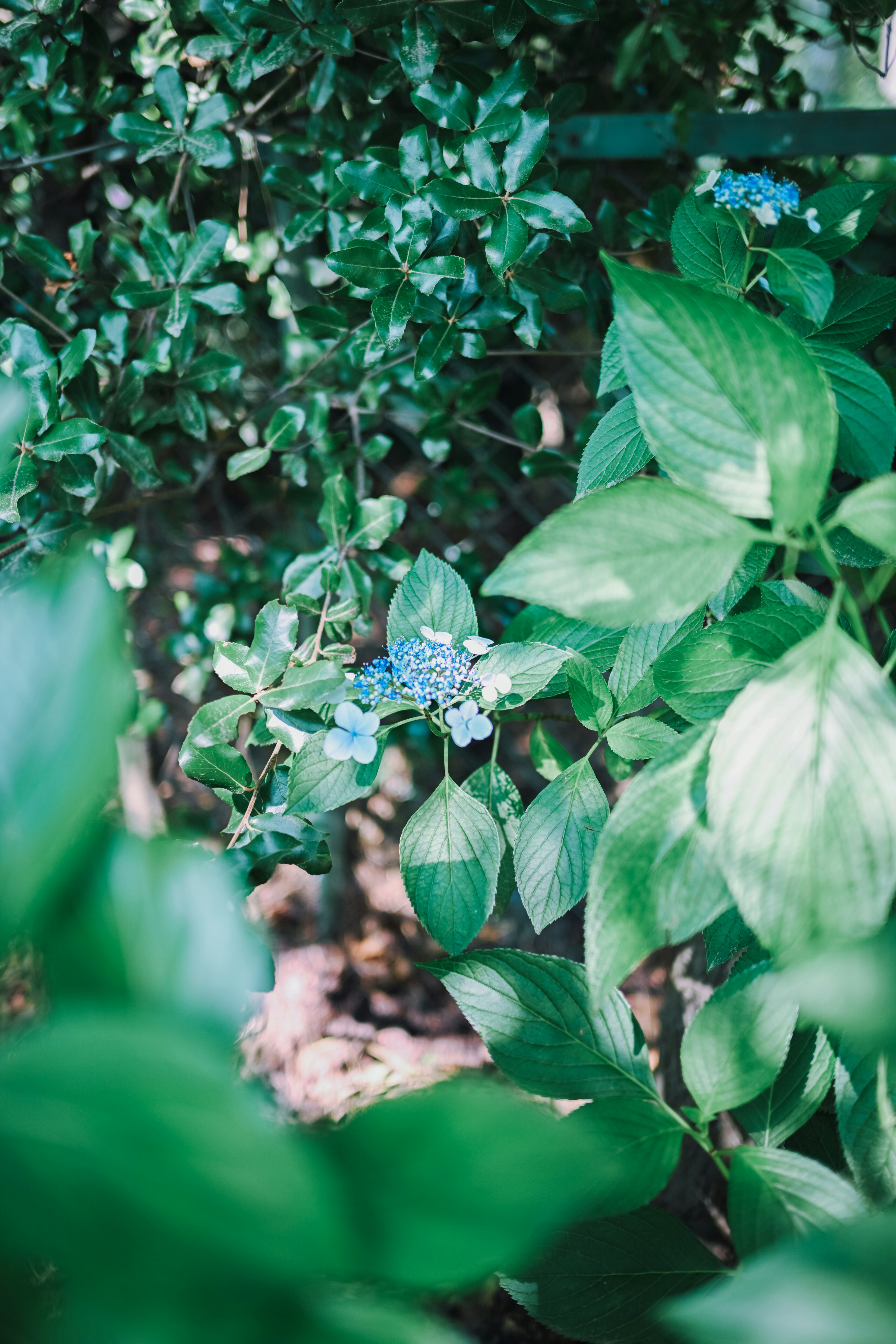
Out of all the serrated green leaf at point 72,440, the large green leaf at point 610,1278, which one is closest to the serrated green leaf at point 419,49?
the serrated green leaf at point 72,440

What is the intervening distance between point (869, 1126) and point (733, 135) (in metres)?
1.24

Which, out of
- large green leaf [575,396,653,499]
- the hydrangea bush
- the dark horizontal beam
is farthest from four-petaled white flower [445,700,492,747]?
the dark horizontal beam

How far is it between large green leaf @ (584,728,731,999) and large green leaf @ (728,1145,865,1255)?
0.19 m

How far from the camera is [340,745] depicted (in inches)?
24.9

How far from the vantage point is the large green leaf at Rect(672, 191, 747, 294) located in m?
0.70

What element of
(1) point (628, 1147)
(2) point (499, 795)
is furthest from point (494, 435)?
(1) point (628, 1147)

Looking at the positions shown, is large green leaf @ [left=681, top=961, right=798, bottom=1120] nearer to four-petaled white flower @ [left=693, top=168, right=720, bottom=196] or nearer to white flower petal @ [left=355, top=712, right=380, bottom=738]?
white flower petal @ [left=355, top=712, right=380, bottom=738]

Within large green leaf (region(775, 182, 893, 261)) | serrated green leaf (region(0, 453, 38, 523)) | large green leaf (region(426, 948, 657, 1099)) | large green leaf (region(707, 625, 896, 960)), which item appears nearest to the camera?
large green leaf (region(707, 625, 896, 960))

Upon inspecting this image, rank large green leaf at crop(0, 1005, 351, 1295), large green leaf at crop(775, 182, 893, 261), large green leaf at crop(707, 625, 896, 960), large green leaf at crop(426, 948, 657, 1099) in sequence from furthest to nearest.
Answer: large green leaf at crop(775, 182, 893, 261) < large green leaf at crop(426, 948, 657, 1099) < large green leaf at crop(707, 625, 896, 960) < large green leaf at crop(0, 1005, 351, 1295)

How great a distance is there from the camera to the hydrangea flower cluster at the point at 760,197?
0.67 metres

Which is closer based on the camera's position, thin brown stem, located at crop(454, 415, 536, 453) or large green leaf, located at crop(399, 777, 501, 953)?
large green leaf, located at crop(399, 777, 501, 953)

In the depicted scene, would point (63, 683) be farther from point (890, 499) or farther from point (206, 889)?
point (890, 499)

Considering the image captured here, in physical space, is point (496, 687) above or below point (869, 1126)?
above

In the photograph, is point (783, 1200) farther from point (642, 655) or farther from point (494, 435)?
point (494, 435)
